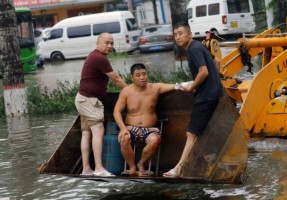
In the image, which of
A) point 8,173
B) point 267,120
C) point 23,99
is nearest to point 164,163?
point 267,120

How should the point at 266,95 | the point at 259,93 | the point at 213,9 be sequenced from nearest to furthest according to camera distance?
1. the point at 259,93
2. the point at 266,95
3. the point at 213,9

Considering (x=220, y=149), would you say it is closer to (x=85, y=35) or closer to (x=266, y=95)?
(x=266, y=95)

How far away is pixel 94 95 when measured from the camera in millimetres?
8531

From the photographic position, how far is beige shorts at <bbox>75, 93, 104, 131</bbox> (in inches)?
333

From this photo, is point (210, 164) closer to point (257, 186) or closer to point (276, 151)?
point (257, 186)

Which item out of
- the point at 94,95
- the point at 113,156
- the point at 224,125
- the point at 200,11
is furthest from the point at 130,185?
the point at 200,11

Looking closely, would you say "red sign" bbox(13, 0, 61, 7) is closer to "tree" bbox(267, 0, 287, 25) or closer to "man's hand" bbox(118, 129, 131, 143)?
"tree" bbox(267, 0, 287, 25)

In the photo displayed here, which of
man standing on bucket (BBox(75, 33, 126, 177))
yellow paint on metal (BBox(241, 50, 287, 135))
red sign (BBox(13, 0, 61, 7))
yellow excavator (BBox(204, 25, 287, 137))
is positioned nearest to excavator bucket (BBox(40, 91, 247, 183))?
man standing on bucket (BBox(75, 33, 126, 177))

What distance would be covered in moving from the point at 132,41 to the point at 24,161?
91.8ft

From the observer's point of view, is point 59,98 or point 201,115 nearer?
point 201,115

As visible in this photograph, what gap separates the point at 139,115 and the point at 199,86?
89 centimetres

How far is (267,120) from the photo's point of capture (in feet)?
33.1

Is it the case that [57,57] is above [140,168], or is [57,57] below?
below

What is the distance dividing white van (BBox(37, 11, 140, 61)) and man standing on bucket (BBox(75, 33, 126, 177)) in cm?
2991
